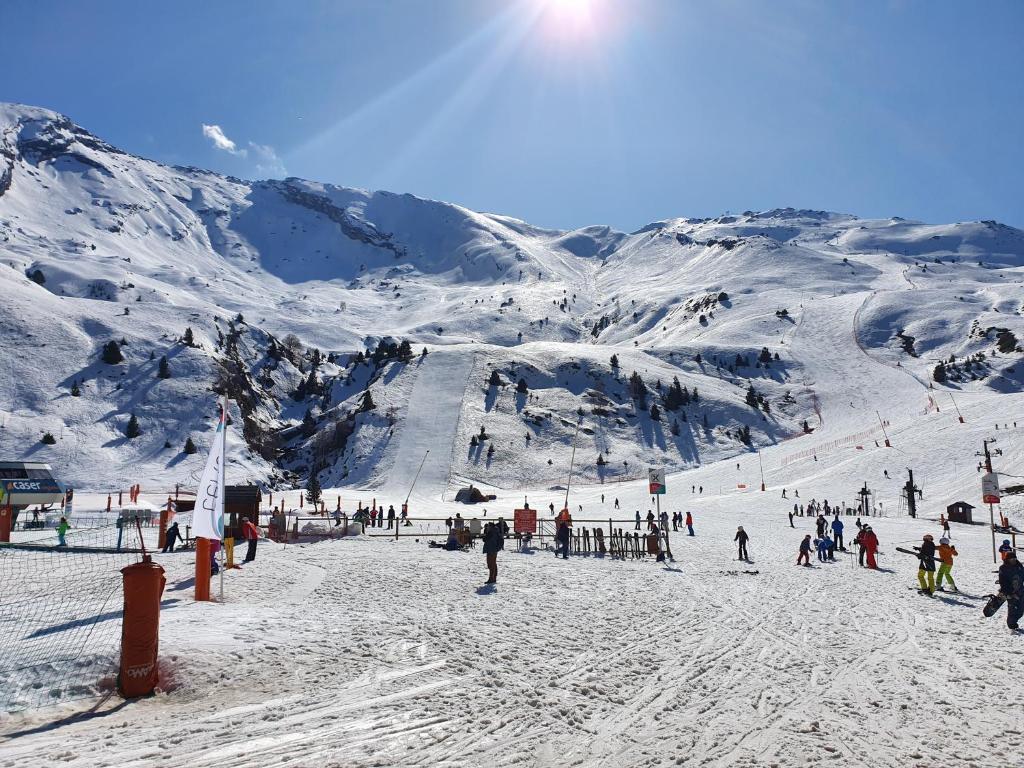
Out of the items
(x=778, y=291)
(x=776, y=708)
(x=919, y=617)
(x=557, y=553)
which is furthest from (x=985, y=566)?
(x=778, y=291)

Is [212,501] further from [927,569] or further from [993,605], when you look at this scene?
[927,569]

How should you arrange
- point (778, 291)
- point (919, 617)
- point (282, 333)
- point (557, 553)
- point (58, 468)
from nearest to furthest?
point (919, 617), point (557, 553), point (58, 468), point (282, 333), point (778, 291)

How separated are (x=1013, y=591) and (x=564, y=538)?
14.4 metres

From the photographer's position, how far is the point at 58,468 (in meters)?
56.2

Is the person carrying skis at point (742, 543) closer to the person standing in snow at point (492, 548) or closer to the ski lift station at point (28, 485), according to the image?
the person standing in snow at point (492, 548)

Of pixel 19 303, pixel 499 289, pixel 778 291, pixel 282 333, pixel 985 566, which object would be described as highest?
pixel 499 289

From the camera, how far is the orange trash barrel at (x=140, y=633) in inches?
294

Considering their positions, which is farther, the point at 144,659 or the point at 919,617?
the point at 919,617

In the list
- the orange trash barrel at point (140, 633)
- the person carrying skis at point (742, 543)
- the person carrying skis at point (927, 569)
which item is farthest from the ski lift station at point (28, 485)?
the person carrying skis at point (927, 569)

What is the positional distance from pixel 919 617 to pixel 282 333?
12881cm

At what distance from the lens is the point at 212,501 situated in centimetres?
1178

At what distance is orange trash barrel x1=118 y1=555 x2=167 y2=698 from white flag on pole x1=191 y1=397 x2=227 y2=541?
12.6ft

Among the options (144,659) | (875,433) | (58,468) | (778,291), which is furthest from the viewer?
(778,291)

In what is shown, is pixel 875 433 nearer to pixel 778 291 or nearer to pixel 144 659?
pixel 144 659
